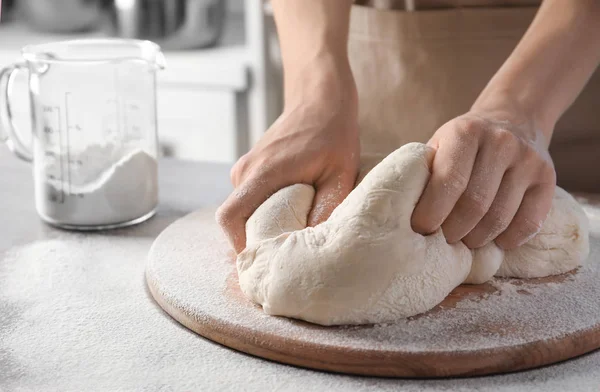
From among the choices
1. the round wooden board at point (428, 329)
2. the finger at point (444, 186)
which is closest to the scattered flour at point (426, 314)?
the round wooden board at point (428, 329)

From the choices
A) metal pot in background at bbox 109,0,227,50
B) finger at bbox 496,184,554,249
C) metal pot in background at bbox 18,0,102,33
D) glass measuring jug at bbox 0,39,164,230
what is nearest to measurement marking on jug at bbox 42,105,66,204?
glass measuring jug at bbox 0,39,164,230

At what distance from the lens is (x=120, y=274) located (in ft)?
3.31

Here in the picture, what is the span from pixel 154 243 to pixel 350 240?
1.18 ft

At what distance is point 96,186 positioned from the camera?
113 cm

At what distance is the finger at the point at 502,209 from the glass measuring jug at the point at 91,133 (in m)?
0.54

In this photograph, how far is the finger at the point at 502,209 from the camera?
882mm

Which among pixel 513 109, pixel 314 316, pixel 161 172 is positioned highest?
pixel 513 109

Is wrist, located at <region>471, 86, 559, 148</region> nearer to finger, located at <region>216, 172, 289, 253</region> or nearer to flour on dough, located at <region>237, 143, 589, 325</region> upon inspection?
flour on dough, located at <region>237, 143, 589, 325</region>

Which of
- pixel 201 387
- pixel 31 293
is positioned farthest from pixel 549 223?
pixel 31 293

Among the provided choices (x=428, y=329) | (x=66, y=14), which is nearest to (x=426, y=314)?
(x=428, y=329)

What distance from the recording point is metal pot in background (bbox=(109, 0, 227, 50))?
2184mm

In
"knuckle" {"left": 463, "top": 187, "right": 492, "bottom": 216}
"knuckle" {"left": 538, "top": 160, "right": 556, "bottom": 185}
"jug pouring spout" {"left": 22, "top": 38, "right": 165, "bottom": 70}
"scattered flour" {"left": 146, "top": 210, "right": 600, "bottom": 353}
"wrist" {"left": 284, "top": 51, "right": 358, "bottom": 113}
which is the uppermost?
"jug pouring spout" {"left": 22, "top": 38, "right": 165, "bottom": 70}

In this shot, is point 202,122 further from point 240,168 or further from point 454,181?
point 454,181

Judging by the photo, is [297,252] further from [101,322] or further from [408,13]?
[408,13]
